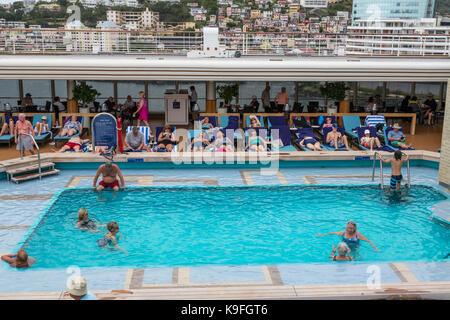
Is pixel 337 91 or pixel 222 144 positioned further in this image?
pixel 337 91

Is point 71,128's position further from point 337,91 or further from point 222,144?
A: point 337,91

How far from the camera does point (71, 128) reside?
12859mm

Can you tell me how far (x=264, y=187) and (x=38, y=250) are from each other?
4.61 m

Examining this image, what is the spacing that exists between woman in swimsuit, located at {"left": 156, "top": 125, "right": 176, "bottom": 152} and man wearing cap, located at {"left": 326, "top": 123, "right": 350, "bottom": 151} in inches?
155

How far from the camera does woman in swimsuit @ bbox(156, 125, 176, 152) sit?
11820 mm

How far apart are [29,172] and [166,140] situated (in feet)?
10.6

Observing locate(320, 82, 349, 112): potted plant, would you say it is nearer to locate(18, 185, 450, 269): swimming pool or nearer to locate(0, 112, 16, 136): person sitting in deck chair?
locate(18, 185, 450, 269): swimming pool

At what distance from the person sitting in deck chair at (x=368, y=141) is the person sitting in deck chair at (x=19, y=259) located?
858 cm

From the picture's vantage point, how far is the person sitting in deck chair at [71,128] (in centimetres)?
1263

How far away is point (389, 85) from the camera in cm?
1969

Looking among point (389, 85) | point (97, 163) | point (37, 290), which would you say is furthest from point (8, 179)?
point (389, 85)

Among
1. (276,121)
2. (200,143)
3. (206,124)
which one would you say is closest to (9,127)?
Result: (200,143)

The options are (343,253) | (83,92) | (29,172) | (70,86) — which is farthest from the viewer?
(70,86)
